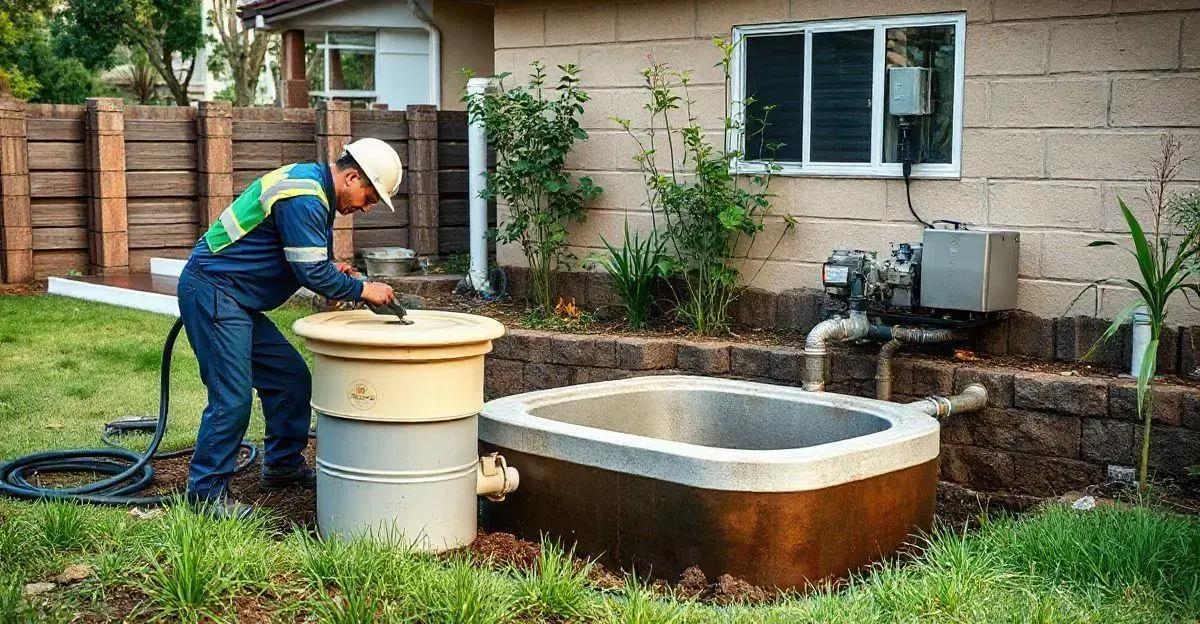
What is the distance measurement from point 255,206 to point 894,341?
12.1ft

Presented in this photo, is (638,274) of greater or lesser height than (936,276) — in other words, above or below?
below

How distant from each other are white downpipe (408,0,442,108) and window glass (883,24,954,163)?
8.76 m

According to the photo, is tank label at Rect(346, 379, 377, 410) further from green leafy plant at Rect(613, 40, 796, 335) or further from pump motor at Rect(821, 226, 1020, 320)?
green leafy plant at Rect(613, 40, 796, 335)

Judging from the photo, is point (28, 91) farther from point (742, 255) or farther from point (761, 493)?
point (761, 493)

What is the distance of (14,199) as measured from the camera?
13.2 metres

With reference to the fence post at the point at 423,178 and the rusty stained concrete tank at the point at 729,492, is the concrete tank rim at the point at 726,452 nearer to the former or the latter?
the rusty stained concrete tank at the point at 729,492

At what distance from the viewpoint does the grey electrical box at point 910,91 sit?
814cm

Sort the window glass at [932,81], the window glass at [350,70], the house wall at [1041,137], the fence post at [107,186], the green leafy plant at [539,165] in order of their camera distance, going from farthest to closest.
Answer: the window glass at [350,70], the fence post at [107,186], the green leafy plant at [539,165], the window glass at [932,81], the house wall at [1041,137]

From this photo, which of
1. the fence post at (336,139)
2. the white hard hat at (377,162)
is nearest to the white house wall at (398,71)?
the fence post at (336,139)

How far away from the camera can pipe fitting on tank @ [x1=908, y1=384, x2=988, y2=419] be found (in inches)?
285

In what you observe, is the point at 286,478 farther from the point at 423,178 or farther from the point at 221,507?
the point at 423,178

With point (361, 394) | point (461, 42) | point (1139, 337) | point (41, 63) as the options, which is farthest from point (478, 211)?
point (41, 63)

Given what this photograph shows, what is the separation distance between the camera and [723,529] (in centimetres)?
584

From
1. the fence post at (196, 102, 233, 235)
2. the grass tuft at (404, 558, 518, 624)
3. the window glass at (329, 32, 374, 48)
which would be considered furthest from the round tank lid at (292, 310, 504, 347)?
the window glass at (329, 32, 374, 48)
